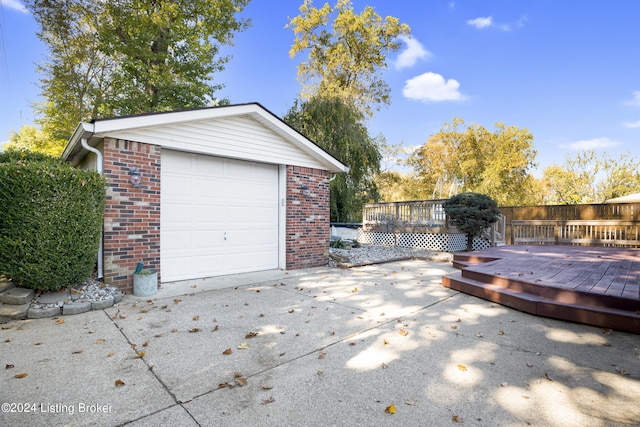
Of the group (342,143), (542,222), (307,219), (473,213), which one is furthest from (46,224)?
(542,222)

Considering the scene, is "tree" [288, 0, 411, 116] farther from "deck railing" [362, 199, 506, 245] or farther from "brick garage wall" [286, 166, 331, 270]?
"brick garage wall" [286, 166, 331, 270]

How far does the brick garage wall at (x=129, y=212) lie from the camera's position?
15.5 feet

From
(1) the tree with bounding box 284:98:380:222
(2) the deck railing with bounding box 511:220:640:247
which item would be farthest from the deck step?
(1) the tree with bounding box 284:98:380:222

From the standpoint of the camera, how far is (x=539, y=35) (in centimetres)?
1391

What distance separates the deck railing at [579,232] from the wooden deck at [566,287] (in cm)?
401

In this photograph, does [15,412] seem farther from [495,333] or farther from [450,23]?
[450,23]

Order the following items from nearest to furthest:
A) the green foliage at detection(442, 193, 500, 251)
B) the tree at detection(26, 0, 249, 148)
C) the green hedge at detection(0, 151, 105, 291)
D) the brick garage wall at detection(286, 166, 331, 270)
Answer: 1. the green hedge at detection(0, 151, 105, 291)
2. the brick garage wall at detection(286, 166, 331, 270)
3. the green foliage at detection(442, 193, 500, 251)
4. the tree at detection(26, 0, 249, 148)

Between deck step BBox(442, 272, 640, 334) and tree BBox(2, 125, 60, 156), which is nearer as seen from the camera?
deck step BBox(442, 272, 640, 334)

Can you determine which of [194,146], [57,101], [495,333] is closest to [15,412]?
[495,333]

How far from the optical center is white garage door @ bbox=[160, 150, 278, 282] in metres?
5.57

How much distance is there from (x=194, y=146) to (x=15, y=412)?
449 cm

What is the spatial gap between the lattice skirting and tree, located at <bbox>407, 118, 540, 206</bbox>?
1330 centimetres

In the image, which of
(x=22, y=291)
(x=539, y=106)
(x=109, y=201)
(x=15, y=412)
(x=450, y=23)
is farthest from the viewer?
(x=539, y=106)

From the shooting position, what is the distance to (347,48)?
19.5m
